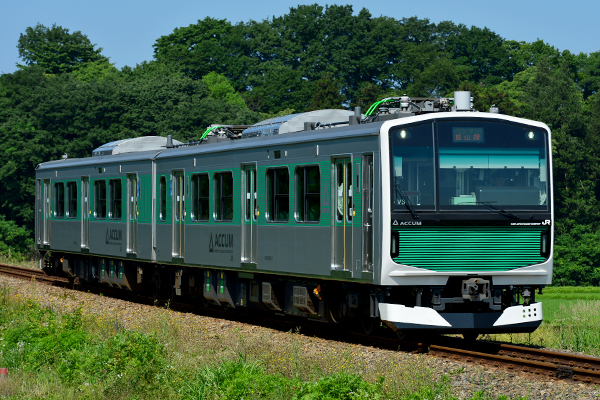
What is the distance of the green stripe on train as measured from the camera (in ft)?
40.4

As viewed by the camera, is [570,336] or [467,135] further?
[570,336]

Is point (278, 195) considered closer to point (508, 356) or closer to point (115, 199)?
point (508, 356)

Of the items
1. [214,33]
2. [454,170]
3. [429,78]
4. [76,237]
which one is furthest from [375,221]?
[214,33]

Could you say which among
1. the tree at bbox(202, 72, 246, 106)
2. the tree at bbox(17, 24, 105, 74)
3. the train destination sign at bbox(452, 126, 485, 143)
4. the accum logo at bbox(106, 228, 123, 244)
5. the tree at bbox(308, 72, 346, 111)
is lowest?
the accum logo at bbox(106, 228, 123, 244)

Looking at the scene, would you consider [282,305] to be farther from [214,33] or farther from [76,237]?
[214,33]

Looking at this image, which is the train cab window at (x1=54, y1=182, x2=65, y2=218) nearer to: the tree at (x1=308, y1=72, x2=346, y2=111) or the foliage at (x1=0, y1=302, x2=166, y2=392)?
the foliage at (x1=0, y1=302, x2=166, y2=392)

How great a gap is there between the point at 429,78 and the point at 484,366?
79.1m

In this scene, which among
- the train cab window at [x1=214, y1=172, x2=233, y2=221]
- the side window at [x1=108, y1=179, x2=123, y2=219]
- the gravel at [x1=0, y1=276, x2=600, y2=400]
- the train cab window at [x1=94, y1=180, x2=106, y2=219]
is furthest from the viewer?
the train cab window at [x1=94, y1=180, x2=106, y2=219]

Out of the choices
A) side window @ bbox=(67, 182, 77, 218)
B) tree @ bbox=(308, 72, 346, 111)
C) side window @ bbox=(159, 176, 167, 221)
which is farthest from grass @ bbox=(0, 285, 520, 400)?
tree @ bbox=(308, 72, 346, 111)

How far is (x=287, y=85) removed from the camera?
9212cm

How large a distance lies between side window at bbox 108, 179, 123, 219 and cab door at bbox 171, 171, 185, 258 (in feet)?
9.48

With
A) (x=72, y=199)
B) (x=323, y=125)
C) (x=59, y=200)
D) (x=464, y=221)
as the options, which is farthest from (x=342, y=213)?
(x=59, y=200)

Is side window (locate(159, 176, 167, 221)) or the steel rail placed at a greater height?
side window (locate(159, 176, 167, 221))

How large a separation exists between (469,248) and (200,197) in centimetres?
657
